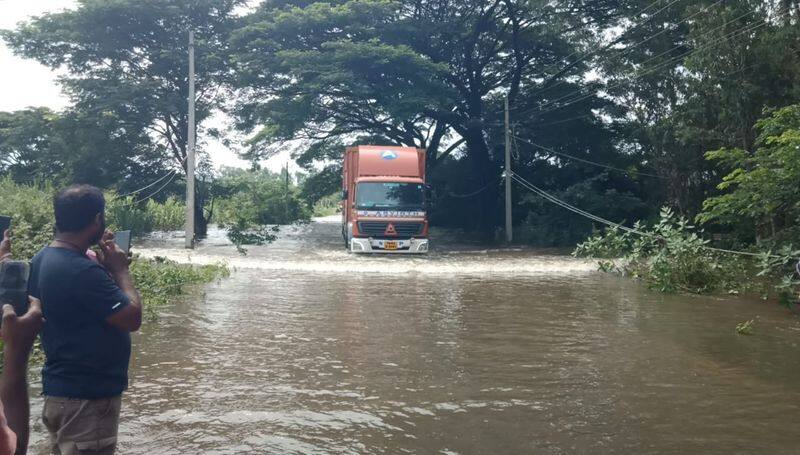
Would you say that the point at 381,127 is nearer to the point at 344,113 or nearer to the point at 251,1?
the point at 344,113

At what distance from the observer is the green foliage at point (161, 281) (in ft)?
36.5

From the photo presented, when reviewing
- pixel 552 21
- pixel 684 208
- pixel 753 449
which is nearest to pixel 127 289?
pixel 753 449

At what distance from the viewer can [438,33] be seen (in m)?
31.7

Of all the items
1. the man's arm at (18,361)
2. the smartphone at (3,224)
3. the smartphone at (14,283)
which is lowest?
the man's arm at (18,361)

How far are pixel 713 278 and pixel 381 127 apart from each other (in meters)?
23.9

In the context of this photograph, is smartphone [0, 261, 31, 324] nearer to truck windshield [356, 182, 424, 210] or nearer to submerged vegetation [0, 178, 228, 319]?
submerged vegetation [0, 178, 228, 319]

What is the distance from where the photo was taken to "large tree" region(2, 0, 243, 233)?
31.4m

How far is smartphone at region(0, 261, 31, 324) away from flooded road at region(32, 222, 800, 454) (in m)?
2.38

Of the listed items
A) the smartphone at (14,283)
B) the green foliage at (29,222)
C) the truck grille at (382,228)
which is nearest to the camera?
the smartphone at (14,283)

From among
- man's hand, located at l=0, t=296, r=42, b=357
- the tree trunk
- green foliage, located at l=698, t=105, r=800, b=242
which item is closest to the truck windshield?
green foliage, located at l=698, t=105, r=800, b=242

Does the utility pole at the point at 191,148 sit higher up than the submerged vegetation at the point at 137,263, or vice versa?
the utility pole at the point at 191,148

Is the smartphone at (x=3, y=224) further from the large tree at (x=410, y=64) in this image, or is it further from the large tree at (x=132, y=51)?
the large tree at (x=132, y=51)

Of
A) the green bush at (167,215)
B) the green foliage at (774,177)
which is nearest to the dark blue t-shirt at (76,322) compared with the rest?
the green foliage at (774,177)

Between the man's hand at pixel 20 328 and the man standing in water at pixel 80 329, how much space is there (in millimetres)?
213
